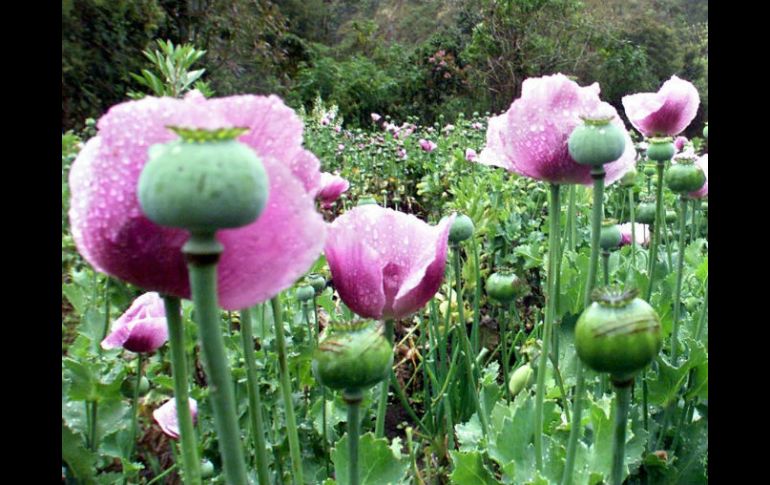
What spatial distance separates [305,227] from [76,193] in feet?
0.38

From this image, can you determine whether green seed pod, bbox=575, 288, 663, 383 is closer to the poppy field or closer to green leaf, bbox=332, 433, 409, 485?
the poppy field

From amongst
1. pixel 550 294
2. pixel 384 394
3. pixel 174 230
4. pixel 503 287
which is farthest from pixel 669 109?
pixel 174 230

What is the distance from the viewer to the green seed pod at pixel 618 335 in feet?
1.30

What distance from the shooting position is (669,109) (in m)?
1.03

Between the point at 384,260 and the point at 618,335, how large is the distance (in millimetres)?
229

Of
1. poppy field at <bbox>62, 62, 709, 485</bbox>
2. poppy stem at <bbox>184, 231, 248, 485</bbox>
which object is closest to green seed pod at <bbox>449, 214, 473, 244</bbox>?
poppy field at <bbox>62, 62, 709, 485</bbox>

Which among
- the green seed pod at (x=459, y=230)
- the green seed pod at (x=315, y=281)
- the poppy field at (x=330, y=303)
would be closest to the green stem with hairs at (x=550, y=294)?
the poppy field at (x=330, y=303)

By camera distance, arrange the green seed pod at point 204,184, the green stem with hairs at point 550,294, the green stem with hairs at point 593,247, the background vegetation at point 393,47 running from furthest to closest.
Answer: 1. the background vegetation at point 393,47
2. the green stem with hairs at point 550,294
3. the green stem with hairs at point 593,247
4. the green seed pod at point 204,184

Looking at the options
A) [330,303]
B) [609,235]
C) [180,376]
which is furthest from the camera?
[330,303]

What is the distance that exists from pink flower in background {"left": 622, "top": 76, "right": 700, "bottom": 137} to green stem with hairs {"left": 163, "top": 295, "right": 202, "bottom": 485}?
0.83 metres

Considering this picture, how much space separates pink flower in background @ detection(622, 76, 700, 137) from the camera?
3.37 feet

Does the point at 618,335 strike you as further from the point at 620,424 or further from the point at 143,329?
Result: the point at 143,329

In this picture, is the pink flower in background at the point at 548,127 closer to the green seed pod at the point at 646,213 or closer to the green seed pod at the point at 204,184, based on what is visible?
the green seed pod at the point at 204,184

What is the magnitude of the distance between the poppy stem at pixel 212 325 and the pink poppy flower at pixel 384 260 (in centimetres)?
24
